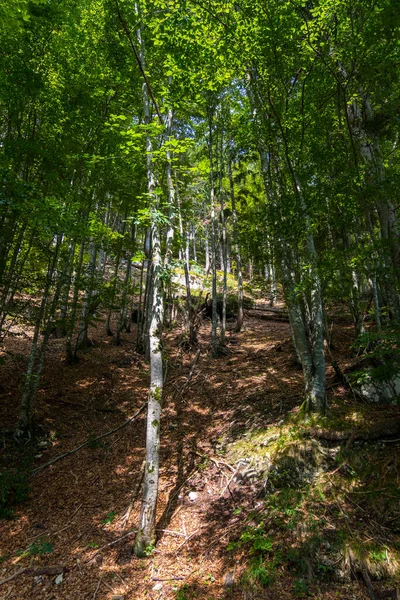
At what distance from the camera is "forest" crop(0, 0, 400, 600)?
13.5 ft

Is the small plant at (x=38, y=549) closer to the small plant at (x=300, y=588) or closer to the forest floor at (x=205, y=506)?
the forest floor at (x=205, y=506)

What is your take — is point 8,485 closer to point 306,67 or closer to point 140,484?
point 140,484

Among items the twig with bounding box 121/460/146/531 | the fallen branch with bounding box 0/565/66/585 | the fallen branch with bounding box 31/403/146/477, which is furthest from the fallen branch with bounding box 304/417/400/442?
the fallen branch with bounding box 31/403/146/477

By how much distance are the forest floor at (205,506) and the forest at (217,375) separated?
30 millimetres

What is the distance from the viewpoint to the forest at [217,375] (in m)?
4.12

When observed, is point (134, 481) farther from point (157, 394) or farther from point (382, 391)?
point (382, 391)

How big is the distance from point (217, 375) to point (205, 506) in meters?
4.95

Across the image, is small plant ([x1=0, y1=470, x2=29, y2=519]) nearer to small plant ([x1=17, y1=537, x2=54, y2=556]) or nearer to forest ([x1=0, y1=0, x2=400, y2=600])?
forest ([x1=0, y1=0, x2=400, y2=600])

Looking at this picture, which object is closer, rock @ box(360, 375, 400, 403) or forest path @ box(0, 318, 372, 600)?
forest path @ box(0, 318, 372, 600)

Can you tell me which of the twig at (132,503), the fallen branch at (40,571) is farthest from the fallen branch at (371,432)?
the fallen branch at (40,571)

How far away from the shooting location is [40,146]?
7.07 m

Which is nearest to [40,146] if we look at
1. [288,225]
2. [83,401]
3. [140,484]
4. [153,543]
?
[288,225]

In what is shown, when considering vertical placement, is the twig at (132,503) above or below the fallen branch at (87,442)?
below

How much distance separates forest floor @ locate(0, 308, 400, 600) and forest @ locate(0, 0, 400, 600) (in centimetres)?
3
